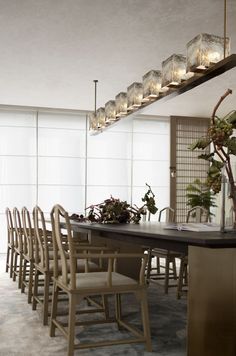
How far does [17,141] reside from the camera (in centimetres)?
800

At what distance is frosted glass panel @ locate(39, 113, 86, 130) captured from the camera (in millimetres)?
8094

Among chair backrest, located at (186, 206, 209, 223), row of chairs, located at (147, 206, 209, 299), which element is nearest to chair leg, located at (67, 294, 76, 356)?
row of chairs, located at (147, 206, 209, 299)

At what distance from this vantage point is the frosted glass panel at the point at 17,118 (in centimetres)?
788

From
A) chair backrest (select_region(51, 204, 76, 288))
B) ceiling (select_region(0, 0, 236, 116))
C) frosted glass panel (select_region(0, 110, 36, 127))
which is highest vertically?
ceiling (select_region(0, 0, 236, 116))

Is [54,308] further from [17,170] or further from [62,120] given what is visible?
[62,120]

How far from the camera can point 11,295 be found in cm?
438

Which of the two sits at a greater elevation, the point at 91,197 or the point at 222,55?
the point at 222,55

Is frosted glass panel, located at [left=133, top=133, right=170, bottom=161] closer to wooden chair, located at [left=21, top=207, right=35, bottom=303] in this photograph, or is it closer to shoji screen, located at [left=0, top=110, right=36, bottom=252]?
shoji screen, located at [left=0, top=110, right=36, bottom=252]

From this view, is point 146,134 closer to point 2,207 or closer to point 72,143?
point 72,143

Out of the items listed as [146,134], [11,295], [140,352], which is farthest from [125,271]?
[146,134]

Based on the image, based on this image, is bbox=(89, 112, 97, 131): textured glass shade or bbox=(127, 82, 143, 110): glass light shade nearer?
bbox=(127, 82, 143, 110): glass light shade

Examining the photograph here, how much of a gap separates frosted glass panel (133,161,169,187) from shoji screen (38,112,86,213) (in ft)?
3.44

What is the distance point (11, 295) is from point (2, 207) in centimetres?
378

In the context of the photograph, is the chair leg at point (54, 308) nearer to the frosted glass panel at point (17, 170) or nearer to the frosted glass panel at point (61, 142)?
the frosted glass panel at point (17, 170)
